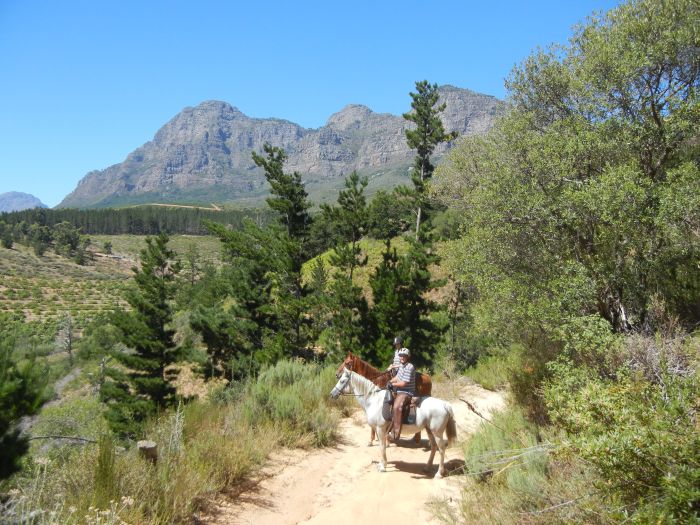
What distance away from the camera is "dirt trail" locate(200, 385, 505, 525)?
5.84 meters

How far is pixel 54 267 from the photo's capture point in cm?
9750

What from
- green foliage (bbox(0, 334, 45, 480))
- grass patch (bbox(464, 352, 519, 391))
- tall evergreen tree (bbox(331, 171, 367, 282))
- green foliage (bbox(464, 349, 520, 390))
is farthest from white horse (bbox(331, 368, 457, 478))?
tall evergreen tree (bbox(331, 171, 367, 282))

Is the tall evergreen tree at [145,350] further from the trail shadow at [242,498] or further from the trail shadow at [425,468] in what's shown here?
the trail shadow at [425,468]

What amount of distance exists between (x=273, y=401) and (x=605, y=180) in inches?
310

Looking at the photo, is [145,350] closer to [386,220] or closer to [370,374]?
[370,374]

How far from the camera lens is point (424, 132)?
2627 cm

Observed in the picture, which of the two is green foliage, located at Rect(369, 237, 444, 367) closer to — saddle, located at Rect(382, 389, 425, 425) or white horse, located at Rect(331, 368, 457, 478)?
white horse, located at Rect(331, 368, 457, 478)

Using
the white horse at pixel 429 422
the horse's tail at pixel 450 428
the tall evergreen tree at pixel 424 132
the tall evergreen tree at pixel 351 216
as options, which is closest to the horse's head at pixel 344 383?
the white horse at pixel 429 422

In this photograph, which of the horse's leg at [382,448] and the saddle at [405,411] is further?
the saddle at [405,411]

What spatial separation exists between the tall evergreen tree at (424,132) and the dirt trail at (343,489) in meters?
18.5

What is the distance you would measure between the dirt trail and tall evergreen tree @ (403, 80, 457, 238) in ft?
60.6

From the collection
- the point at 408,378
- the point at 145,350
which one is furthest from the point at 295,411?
the point at 145,350

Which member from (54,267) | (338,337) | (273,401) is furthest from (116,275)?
(273,401)

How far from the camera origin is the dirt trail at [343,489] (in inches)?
230
